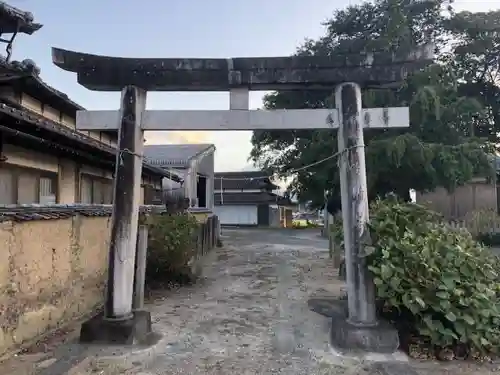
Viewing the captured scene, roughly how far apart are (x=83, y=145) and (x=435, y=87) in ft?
38.4

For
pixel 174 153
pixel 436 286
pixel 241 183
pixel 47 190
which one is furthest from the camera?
pixel 241 183

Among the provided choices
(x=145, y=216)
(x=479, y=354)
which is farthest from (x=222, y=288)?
(x=479, y=354)

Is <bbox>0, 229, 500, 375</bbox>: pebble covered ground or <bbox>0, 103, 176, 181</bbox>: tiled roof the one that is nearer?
<bbox>0, 229, 500, 375</bbox>: pebble covered ground

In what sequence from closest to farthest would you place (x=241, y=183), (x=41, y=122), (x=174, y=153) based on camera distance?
1. (x=41, y=122)
2. (x=174, y=153)
3. (x=241, y=183)

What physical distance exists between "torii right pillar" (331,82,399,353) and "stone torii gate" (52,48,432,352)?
0.5 inches

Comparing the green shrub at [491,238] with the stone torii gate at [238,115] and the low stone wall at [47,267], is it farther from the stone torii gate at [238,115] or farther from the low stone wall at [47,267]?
the low stone wall at [47,267]

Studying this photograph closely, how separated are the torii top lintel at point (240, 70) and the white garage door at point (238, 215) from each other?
33.4m

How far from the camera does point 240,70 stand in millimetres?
5578

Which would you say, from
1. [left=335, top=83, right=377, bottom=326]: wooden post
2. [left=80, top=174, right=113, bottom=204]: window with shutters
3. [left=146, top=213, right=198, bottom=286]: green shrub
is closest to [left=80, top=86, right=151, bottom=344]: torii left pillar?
[left=335, top=83, right=377, bottom=326]: wooden post

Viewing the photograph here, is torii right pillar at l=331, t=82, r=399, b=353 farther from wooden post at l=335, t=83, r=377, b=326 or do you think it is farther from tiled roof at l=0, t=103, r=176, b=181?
tiled roof at l=0, t=103, r=176, b=181

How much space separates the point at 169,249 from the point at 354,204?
436 cm

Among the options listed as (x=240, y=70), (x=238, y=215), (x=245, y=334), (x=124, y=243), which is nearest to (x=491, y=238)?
(x=245, y=334)

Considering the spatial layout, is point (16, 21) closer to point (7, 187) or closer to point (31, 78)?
point (31, 78)

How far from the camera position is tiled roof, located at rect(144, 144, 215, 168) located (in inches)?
806
